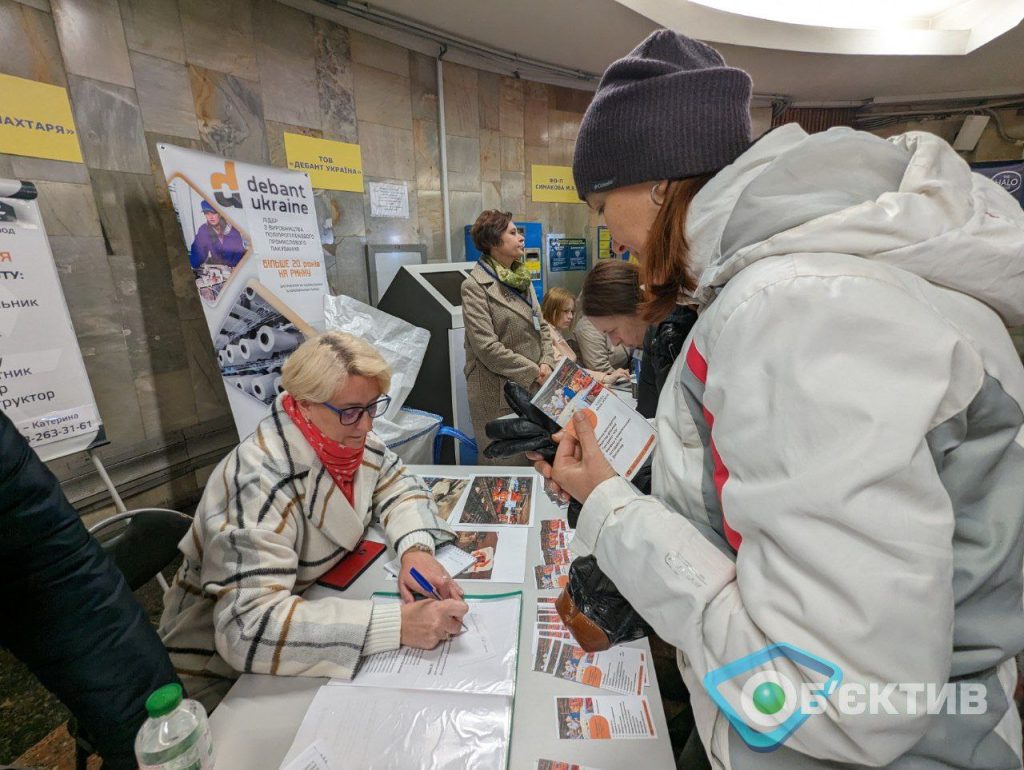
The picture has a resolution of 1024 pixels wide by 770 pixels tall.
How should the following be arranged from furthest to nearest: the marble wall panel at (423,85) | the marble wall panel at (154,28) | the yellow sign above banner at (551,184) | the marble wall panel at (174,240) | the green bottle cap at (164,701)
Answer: the yellow sign above banner at (551,184)
the marble wall panel at (423,85)
the marble wall panel at (174,240)
the marble wall panel at (154,28)
the green bottle cap at (164,701)

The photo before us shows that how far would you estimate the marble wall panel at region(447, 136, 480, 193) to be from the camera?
13.2 ft

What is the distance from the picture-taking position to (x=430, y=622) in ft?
3.49

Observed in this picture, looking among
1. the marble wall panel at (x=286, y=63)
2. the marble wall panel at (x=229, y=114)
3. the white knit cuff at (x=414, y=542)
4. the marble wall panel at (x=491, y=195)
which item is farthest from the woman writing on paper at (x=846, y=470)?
the marble wall panel at (x=491, y=195)

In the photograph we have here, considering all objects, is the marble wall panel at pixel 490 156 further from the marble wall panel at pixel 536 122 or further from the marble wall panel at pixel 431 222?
the marble wall panel at pixel 431 222

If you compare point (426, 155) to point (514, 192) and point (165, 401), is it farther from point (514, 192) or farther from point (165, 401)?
point (165, 401)

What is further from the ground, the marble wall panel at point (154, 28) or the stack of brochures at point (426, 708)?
the marble wall panel at point (154, 28)

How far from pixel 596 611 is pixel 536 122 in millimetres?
4663

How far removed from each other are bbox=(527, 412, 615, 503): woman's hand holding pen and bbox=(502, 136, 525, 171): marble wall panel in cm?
404

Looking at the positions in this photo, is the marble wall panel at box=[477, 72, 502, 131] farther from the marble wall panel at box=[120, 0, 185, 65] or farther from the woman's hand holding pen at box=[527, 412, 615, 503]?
the woman's hand holding pen at box=[527, 412, 615, 503]

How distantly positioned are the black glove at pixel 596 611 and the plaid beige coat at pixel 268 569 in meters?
0.48

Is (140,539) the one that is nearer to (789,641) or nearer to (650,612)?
(650,612)

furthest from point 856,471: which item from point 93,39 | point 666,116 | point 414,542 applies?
point 93,39

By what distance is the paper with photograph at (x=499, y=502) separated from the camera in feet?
5.06

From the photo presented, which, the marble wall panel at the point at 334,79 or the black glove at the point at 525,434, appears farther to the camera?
the marble wall panel at the point at 334,79
